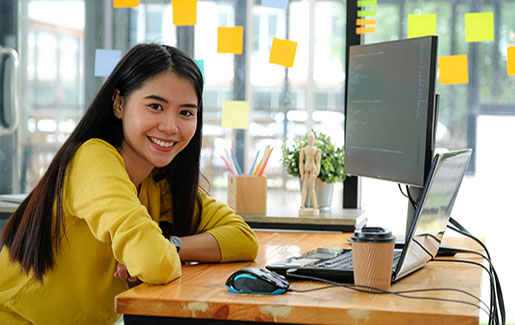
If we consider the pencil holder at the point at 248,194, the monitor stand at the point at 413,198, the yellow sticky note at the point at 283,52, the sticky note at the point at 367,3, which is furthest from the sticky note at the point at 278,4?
the monitor stand at the point at 413,198

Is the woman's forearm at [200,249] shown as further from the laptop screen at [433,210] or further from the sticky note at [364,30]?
the sticky note at [364,30]

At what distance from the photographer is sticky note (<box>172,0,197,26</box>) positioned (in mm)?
2604

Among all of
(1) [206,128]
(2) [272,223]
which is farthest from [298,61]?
(2) [272,223]

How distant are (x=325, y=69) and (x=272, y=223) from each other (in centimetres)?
74

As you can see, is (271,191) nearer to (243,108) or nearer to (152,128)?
(243,108)

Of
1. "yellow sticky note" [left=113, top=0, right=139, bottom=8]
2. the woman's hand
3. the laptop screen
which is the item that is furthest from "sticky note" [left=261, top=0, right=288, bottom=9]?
the woman's hand

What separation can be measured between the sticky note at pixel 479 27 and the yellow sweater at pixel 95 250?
4.29 feet

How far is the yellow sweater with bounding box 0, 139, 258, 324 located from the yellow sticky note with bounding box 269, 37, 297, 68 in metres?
1.17

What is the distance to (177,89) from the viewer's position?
1490 mm

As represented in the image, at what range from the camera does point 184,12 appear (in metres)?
2.61

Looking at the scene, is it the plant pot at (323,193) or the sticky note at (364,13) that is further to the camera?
the sticky note at (364,13)

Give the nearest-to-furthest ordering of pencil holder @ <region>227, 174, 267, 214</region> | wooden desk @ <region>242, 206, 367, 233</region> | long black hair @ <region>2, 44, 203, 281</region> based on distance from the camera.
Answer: long black hair @ <region>2, 44, 203, 281</region>, wooden desk @ <region>242, 206, 367, 233</region>, pencil holder @ <region>227, 174, 267, 214</region>

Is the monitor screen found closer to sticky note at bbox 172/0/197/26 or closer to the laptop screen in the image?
the laptop screen

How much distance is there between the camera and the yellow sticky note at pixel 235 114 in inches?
105
